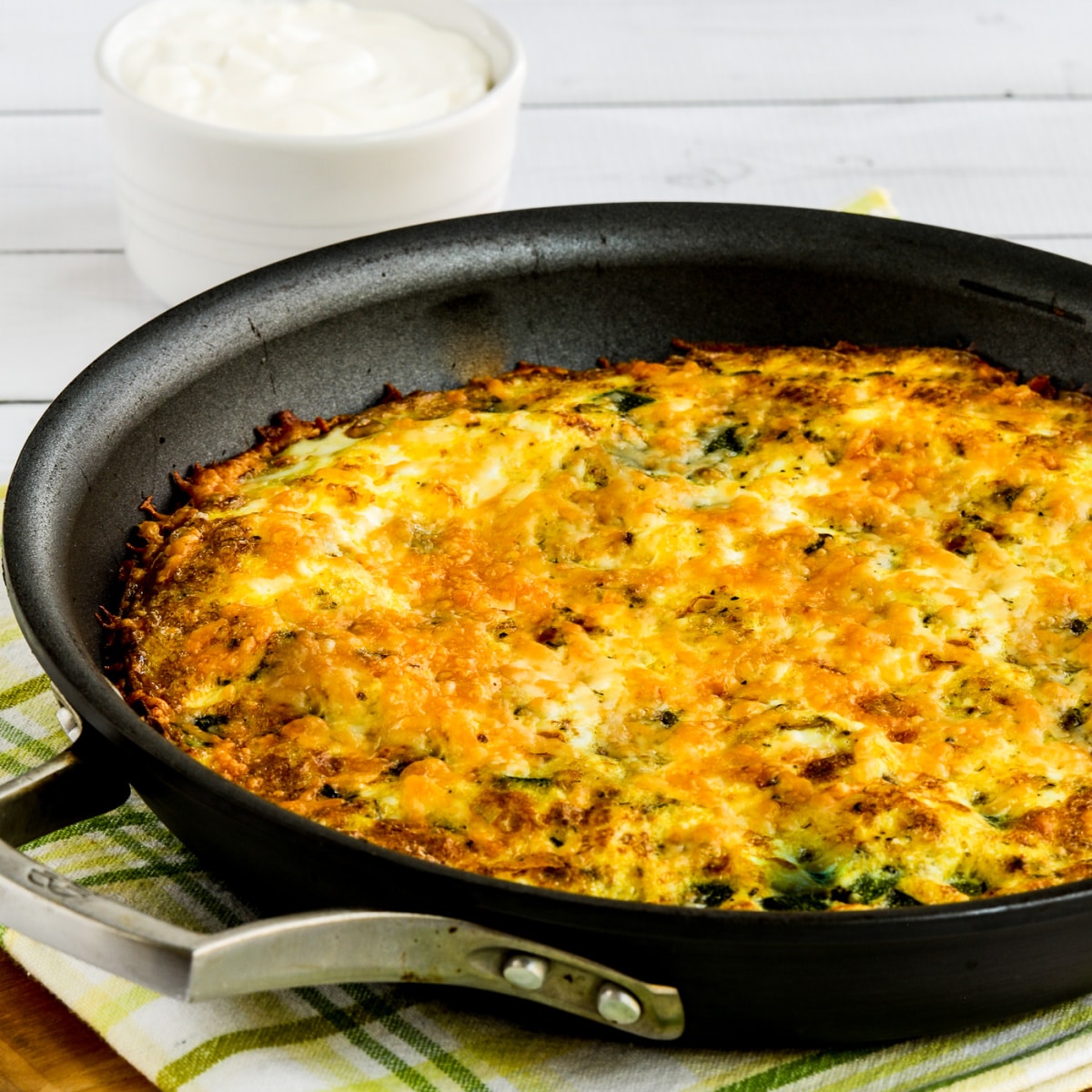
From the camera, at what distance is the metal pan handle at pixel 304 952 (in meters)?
1.93

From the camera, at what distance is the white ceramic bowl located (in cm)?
402

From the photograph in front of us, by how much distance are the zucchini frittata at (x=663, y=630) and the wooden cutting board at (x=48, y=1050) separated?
0.43 meters

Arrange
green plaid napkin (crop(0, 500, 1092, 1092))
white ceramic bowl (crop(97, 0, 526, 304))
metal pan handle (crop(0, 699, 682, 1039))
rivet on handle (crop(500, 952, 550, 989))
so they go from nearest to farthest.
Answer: metal pan handle (crop(0, 699, 682, 1039)) < rivet on handle (crop(500, 952, 550, 989)) < green plaid napkin (crop(0, 500, 1092, 1092)) < white ceramic bowl (crop(97, 0, 526, 304))

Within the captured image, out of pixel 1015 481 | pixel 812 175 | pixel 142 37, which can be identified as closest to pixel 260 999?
pixel 1015 481

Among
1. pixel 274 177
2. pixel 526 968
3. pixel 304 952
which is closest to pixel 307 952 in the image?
pixel 304 952

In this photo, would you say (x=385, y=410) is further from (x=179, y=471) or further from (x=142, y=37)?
(x=142, y=37)

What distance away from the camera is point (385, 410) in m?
3.33

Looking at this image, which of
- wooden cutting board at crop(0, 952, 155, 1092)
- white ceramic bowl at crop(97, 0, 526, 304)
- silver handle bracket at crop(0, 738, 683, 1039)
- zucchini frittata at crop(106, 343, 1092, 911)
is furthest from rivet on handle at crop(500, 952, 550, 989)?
white ceramic bowl at crop(97, 0, 526, 304)

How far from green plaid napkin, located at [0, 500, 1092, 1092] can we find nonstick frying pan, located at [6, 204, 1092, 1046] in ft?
0.24

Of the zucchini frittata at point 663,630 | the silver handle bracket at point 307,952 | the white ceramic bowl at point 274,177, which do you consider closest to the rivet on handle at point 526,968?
the silver handle bracket at point 307,952

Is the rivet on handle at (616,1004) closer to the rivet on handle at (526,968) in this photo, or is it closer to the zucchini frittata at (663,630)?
the rivet on handle at (526,968)

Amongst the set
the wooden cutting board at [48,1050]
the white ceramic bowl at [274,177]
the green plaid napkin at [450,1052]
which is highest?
the white ceramic bowl at [274,177]

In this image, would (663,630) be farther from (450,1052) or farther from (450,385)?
(450,385)

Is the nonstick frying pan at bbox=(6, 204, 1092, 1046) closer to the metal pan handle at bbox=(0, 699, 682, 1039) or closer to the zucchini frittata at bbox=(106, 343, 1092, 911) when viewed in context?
the metal pan handle at bbox=(0, 699, 682, 1039)
